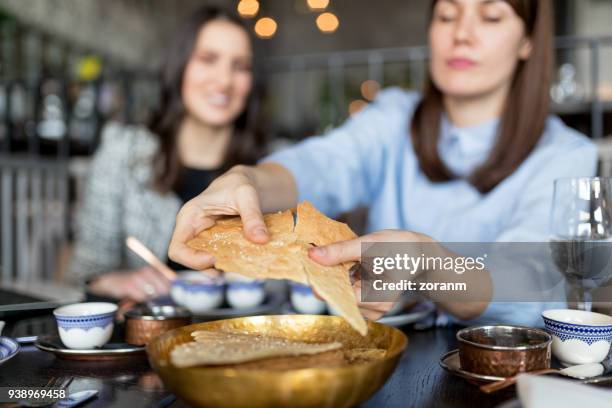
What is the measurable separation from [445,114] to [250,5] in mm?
2581

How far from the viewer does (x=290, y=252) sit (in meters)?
0.82

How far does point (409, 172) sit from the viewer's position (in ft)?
5.79

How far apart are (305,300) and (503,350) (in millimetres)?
541

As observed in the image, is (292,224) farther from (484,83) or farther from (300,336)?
(484,83)

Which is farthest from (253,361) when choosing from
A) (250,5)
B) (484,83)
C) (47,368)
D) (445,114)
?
(250,5)

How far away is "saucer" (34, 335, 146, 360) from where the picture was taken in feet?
3.02

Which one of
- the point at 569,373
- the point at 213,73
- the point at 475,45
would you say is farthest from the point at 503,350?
the point at 213,73

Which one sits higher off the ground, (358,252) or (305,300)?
(358,252)

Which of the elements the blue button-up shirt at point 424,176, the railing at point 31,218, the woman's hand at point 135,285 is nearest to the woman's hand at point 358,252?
the blue button-up shirt at point 424,176

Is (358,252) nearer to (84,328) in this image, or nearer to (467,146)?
(84,328)

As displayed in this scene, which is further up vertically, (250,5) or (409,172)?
(250,5)

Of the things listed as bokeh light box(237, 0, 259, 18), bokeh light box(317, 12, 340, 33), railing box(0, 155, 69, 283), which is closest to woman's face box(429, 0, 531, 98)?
bokeh light box(237, 0, 259, 18)

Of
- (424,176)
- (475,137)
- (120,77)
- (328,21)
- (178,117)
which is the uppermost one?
(328,21)

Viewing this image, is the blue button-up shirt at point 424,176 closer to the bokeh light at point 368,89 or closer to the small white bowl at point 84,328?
the small white bowl at point 84,328
